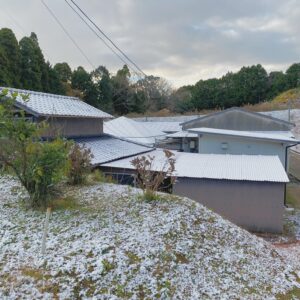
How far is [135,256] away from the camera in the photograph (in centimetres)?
414

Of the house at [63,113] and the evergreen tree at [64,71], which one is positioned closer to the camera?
the house at [63,113]

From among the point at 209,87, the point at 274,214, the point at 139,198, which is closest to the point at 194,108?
the point at 209,87

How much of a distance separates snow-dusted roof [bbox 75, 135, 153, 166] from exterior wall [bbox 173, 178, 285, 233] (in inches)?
136

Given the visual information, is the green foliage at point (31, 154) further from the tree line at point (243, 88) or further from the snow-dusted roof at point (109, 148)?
the tree line at point (243, 88)

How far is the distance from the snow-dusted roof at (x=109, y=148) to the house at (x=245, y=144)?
3.11m

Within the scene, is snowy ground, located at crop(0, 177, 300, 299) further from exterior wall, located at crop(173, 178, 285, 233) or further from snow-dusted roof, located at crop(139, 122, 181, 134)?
snow-dusted roof, located at crop(139, 122, 181, 134)

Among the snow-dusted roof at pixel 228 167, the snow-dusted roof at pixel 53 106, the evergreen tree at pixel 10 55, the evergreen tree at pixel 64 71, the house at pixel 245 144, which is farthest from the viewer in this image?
the evergreen tree at pixel 64 71

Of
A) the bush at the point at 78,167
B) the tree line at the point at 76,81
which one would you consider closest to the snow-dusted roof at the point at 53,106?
the bush at the point at 78,167

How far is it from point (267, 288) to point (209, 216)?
1.75 m

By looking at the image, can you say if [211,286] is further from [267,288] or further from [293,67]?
[293,67]

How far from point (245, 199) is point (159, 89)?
36.5m

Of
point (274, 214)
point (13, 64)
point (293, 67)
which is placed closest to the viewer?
point (274, 214)

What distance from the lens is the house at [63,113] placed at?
1122 cm

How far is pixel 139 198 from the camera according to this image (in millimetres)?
5988
